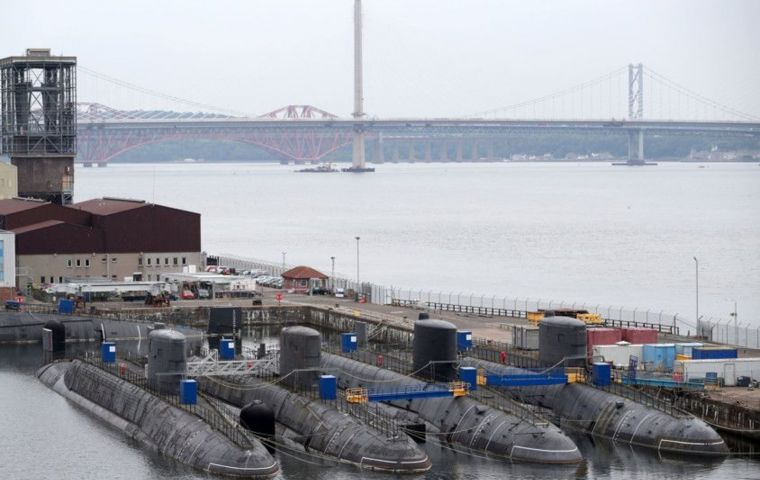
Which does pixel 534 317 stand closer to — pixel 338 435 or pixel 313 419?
pixel 313 419

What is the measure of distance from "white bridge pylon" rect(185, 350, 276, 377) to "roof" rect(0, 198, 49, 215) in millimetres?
22846

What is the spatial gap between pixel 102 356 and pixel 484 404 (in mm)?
10442

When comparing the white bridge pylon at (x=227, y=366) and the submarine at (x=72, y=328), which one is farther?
the submarine at (x=72, y=328)

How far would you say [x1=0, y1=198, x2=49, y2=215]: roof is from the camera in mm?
54656

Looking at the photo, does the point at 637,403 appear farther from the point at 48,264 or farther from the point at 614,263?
the point at 614,263

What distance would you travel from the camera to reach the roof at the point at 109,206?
5503cm

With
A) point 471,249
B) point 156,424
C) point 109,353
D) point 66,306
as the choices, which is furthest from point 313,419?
point 471,249

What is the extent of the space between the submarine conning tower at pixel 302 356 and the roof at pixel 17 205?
84.8ft

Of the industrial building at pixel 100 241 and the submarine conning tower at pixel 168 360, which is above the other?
the industrial building at pixel 100 241

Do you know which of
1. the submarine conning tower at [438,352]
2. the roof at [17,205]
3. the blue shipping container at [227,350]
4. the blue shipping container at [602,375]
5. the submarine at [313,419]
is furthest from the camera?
the roof at [17,205]

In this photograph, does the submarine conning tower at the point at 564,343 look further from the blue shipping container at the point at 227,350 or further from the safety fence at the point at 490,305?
the safety fence at the point at 490,305

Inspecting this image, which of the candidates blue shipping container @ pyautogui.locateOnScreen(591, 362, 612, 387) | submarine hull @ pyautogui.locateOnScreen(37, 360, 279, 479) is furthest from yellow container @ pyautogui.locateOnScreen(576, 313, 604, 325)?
Answer: submarine hull @ pyautogui.locateOnScreen(37, 360, 279, 479)

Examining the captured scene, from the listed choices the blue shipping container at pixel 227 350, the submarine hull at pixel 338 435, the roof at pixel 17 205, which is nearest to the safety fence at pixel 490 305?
the roof at pixel 17 205

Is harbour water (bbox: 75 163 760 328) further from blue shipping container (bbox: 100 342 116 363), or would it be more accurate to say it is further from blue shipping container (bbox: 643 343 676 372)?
blue shipping container (bbox: 100 342 116 363)
